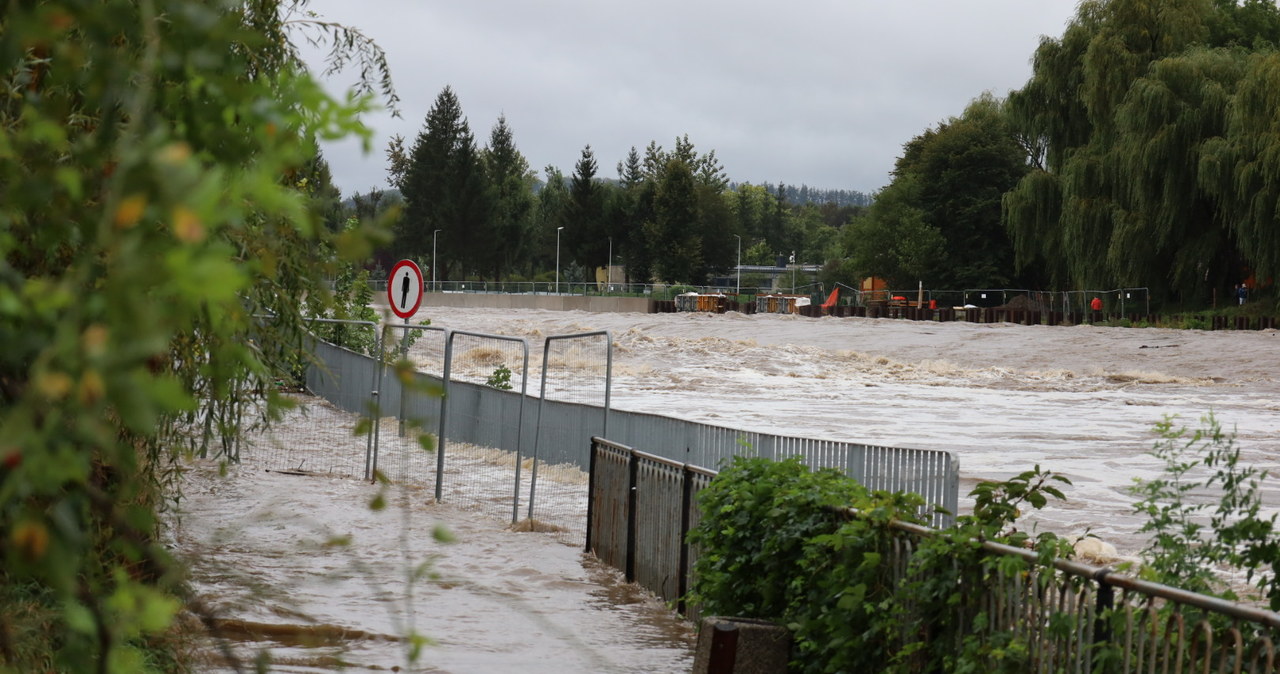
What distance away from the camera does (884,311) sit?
66.6m

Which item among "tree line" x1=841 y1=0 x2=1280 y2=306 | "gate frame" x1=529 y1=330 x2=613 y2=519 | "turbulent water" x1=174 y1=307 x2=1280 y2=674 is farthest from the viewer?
"tree line" x1=841 y1=0 x2=1280 y2=306

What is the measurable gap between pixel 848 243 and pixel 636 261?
40.7 m

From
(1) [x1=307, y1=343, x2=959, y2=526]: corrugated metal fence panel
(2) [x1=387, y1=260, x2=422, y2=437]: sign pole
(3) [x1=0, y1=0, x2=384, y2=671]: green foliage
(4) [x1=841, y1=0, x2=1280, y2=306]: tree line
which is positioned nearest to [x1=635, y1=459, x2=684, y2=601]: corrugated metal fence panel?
(1) [x1=307, y1=343, x2=959, y2=526]: corrugated metal fence panel

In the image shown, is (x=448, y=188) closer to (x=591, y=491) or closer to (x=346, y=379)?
(x=346, y=379)

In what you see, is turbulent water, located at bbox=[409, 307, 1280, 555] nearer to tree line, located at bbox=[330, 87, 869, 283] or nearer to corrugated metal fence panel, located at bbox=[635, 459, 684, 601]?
corrugated metal fence panel, located at bbox=[635, 459, 684, 601]

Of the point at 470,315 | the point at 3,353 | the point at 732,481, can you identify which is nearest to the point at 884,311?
the point at 470,315

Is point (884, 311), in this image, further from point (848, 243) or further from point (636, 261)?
point (636, 261)

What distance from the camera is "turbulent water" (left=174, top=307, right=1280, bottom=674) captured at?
8711mm

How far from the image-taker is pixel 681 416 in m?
26.9

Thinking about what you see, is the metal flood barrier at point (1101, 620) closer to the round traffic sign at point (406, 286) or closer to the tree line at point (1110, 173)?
the round traffic sign at point (406, 286)

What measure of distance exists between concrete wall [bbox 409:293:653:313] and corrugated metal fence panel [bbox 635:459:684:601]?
75.6 metres

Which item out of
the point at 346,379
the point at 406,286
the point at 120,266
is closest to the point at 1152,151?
the point at 346,379

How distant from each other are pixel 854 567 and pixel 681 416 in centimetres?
2050

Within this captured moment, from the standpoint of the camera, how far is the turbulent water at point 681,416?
8711 millimetres
